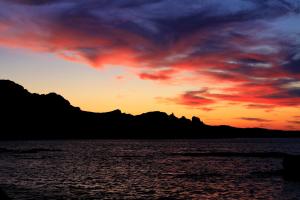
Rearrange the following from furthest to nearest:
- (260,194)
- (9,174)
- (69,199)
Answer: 1. (9,174)
2. (260,194)
3. (69,199)

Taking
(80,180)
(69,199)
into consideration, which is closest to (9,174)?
(80,180)

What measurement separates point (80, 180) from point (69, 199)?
18831 millimetres

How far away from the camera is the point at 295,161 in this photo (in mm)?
73688

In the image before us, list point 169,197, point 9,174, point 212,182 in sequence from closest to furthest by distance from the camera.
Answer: point 169,197 < point 212,182 < point 9,174

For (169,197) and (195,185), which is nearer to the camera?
(169,197)

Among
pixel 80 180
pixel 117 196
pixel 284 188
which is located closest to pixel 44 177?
pixel 80 180

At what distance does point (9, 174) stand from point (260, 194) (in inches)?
1662

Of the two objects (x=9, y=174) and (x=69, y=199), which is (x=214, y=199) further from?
(x=9, y=174)

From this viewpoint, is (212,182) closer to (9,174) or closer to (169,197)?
(169,197)

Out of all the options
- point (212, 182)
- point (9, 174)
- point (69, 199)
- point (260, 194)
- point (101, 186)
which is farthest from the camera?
point (9, 174)

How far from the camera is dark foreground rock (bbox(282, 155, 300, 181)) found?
234ft

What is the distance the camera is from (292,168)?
7294 cm

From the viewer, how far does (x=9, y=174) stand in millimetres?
72688

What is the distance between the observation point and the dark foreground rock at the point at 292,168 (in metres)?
71.2
